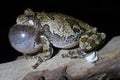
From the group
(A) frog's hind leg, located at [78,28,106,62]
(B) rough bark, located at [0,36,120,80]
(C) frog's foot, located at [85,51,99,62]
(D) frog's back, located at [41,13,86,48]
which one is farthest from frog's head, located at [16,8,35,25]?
(C) frog's foot, located at [85,51,99,62]

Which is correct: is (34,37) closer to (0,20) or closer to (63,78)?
(63,78)

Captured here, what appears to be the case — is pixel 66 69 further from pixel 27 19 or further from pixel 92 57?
pixel 27 19

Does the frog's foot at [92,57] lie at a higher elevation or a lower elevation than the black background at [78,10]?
lower

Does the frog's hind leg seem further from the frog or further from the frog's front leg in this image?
the frog's front leg

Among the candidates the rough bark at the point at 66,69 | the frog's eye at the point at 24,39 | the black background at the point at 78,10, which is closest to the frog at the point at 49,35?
the frog's eye at the point at 24,39

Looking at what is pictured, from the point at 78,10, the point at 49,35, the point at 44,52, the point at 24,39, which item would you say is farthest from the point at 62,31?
the point at 78,10

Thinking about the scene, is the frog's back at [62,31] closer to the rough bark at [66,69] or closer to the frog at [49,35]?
the frog at [49,35]
